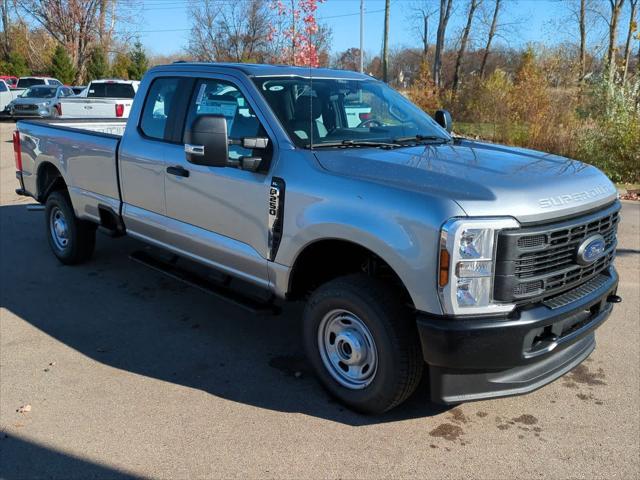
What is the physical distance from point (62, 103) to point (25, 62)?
117ft

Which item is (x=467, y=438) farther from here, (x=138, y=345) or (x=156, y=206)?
(x=156, y=206)

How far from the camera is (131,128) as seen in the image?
17.0ft

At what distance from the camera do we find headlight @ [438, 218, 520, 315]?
2.86 metres

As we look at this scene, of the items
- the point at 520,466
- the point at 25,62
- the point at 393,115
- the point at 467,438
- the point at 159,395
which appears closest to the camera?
the point at 520,466

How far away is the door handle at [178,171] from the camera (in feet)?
14.6

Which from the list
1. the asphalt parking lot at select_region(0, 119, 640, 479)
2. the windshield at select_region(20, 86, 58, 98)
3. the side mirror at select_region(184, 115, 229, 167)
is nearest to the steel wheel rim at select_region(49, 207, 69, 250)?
the asphalt parking lot at select_region(0, 119, 640, 479)

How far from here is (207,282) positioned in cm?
458

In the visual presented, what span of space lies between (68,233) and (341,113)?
11.7 ft

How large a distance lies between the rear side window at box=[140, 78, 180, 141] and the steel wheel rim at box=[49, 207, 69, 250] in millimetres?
1988

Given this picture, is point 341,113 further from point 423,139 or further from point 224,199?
point 224,199

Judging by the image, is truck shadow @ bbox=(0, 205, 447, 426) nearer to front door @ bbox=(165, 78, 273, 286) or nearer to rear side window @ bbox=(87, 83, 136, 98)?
front door @ bbox=(165, 78, 273, 286)

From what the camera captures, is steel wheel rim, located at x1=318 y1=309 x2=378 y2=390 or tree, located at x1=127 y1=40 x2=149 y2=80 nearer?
steel wheel rim, located at x1=318 y1=309 x2=378 y2=390

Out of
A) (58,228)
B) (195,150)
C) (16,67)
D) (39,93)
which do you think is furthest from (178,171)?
(16,67)

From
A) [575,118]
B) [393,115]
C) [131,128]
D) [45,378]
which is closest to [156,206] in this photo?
[131,128]
